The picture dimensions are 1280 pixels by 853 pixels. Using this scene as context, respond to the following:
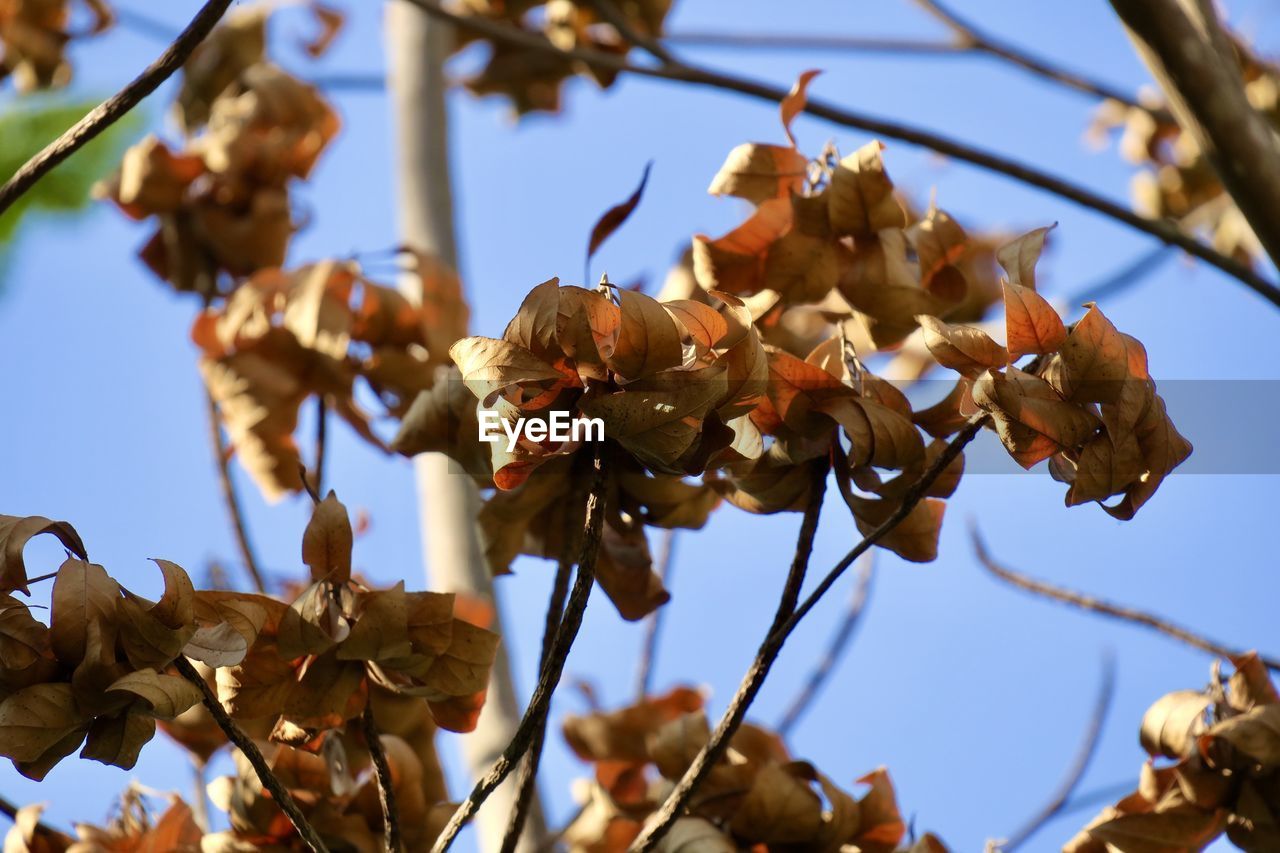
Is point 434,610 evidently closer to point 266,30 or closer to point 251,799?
point 251,799

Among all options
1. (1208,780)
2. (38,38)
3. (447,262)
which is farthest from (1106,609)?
(38,38)

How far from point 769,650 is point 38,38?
187 cm

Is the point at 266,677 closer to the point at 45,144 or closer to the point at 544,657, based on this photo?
the point at 544,657

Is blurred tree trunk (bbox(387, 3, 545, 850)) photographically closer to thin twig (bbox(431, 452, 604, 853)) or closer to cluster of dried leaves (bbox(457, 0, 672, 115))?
cluster of dried leaves (bbox(457, 0, 672, 115))

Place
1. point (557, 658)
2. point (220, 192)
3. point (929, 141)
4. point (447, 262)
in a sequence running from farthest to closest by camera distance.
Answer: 1. point (447, 262)
2. point (220, 192)
3. point (929, 141)
4. point (557, 658)

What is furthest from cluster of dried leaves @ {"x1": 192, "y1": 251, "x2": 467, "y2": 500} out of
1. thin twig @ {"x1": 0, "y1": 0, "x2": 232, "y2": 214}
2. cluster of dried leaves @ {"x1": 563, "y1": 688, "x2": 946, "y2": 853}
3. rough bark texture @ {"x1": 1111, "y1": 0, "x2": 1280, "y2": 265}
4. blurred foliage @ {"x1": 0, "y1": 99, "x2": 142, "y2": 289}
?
blurred foliage @ {"x1": 0, "y1": 99, "x2": 142, "y2": 289}

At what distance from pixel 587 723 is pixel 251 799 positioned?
427 mm

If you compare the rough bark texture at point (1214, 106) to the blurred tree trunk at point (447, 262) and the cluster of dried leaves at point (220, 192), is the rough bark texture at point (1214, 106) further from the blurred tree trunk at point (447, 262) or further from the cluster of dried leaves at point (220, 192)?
the cluster of dried leaves at point (220, 192)

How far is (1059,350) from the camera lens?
77 centimetres

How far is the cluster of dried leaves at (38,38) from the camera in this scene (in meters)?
2.19

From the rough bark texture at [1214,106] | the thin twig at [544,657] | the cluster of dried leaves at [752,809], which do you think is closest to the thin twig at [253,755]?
the thin twig at [544,657]

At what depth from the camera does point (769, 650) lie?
0.80 meters

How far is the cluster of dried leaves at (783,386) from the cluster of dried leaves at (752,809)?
A: 151mm

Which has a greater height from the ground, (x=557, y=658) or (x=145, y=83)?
(x=145, y=83)
